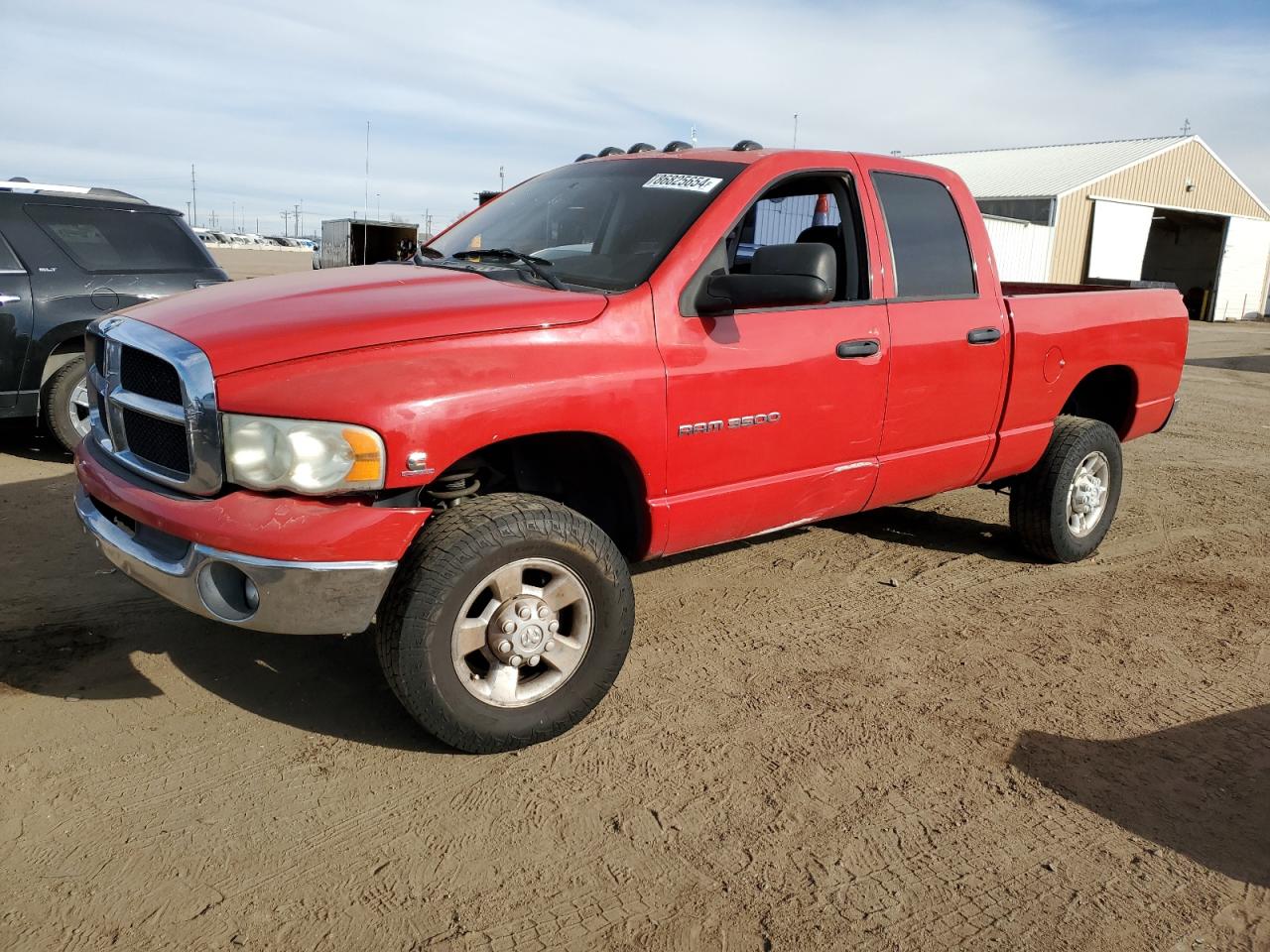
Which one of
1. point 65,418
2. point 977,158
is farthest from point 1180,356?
point 977,158

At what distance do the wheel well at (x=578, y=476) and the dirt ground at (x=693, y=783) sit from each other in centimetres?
61

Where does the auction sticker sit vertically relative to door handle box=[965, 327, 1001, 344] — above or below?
above

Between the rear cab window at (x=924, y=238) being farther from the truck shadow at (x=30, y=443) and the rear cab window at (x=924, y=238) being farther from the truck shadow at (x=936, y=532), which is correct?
the truck shadow at (x=30, y=443)

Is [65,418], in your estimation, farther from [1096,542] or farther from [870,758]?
[1096,542]

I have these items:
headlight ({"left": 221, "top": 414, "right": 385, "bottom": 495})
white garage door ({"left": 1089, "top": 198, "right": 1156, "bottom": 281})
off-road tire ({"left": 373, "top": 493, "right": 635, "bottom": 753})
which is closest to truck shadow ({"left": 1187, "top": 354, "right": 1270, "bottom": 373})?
white garage door ({"left": 1089, "top": 198, "right": 1156, "bottom": 281})

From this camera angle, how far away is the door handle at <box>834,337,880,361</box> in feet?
12.6

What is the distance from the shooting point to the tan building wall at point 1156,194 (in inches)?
1174

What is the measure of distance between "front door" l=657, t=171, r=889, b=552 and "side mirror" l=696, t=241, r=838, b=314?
0.28 ft

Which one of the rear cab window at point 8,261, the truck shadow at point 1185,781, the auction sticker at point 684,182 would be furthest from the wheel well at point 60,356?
the truck shadow at point 1185,781

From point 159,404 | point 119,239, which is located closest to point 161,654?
point 159,404

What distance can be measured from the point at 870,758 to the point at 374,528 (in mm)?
1742

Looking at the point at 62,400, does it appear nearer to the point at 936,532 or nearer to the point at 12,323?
the point at 12,323

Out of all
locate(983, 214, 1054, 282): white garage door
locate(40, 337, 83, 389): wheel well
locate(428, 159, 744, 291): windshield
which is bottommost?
locate(40, 337, 83, 389): wheel well

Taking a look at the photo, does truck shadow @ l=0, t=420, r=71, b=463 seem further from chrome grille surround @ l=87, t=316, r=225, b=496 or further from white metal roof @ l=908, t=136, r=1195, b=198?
white metal roof @ l=908, t=136, r=1195, b=198
